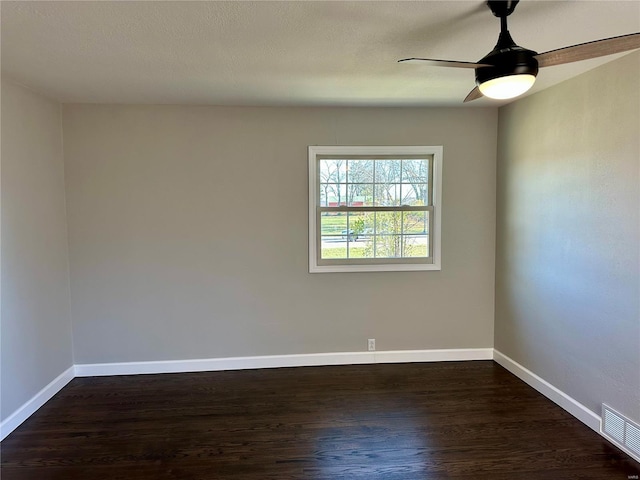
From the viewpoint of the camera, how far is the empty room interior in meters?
2.16

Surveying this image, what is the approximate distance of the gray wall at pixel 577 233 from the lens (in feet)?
7.77

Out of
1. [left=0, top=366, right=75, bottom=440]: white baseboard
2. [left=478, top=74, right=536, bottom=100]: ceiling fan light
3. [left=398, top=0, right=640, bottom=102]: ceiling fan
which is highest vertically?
[left=398, top=0, right=640, bottom=102]: ceiling fan

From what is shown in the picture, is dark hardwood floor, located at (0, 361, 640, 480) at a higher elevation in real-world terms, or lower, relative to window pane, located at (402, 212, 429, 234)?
lower

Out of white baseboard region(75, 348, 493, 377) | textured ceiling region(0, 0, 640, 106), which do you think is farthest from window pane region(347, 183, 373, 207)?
white baseboard region(75, 348, 493, 377)

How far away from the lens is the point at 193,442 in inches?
100

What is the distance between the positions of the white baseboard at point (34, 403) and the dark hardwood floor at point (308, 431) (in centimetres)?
5

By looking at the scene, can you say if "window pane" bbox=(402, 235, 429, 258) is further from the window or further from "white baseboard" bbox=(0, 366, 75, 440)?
"white baseboard" bbox=(0, 366, 75, 440)

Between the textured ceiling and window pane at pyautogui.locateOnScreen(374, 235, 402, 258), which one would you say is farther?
window pane at pyautogui.locateOnScreen(374, 235, 402, 258)

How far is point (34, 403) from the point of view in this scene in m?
2.95

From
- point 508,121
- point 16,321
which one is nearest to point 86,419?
point 16,321

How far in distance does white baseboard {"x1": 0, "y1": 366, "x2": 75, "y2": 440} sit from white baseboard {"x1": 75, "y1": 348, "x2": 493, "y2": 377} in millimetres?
175

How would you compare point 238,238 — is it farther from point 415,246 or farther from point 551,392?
point 551,392

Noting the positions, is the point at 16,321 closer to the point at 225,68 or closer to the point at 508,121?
the point at 225,68

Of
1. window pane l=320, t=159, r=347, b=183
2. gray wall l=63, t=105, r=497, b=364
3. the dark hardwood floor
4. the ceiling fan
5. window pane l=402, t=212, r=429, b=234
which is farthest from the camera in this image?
window pane l=402, t=212, r=429, b=234
